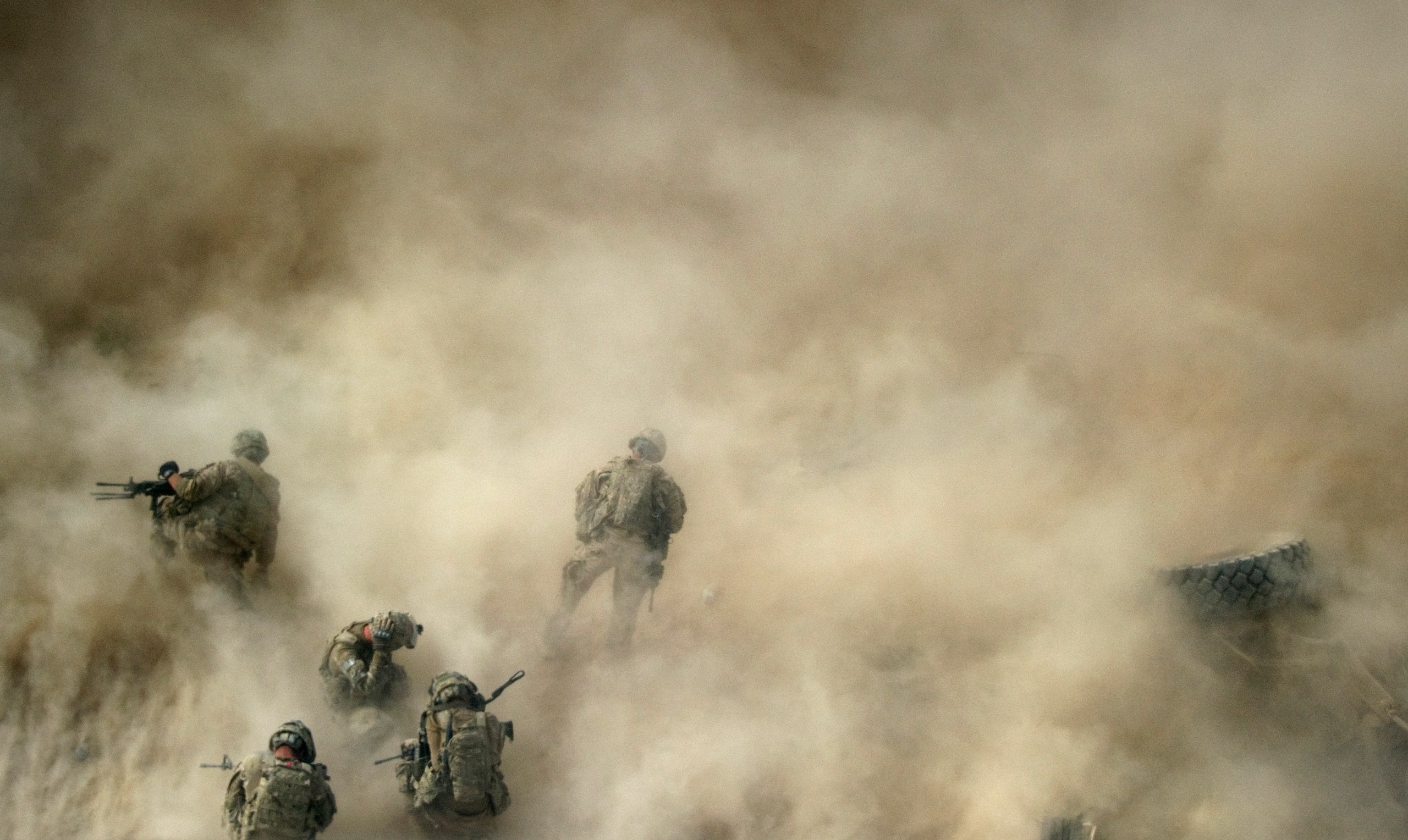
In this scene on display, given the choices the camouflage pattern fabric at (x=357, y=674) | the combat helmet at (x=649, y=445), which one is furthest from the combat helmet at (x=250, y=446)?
the combat helmet at (x=649, y=445)

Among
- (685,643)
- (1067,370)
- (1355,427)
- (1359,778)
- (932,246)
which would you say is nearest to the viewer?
(1359,778)

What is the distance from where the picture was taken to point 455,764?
6891mm

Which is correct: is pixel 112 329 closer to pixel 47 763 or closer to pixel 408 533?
pixel 408 533

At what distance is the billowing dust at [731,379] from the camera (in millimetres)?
8094

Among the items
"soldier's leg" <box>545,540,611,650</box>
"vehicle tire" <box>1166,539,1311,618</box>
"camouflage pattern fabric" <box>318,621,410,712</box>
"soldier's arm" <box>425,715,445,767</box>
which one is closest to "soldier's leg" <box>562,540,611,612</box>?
"soldier's leg" <box>545,540,611,650</box>

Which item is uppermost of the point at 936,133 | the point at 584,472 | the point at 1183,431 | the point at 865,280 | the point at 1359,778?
the point at 936,133

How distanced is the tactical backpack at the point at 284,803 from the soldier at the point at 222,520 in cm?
278

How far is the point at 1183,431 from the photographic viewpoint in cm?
1091

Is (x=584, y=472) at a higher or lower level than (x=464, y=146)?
lower

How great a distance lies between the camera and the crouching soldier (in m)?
6.91

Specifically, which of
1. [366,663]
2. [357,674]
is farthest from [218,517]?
[357,674]

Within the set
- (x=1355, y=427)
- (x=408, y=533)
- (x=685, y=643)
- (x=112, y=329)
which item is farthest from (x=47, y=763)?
(x=1355, y=427)

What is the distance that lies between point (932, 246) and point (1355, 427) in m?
5.13

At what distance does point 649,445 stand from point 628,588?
1.20 m
